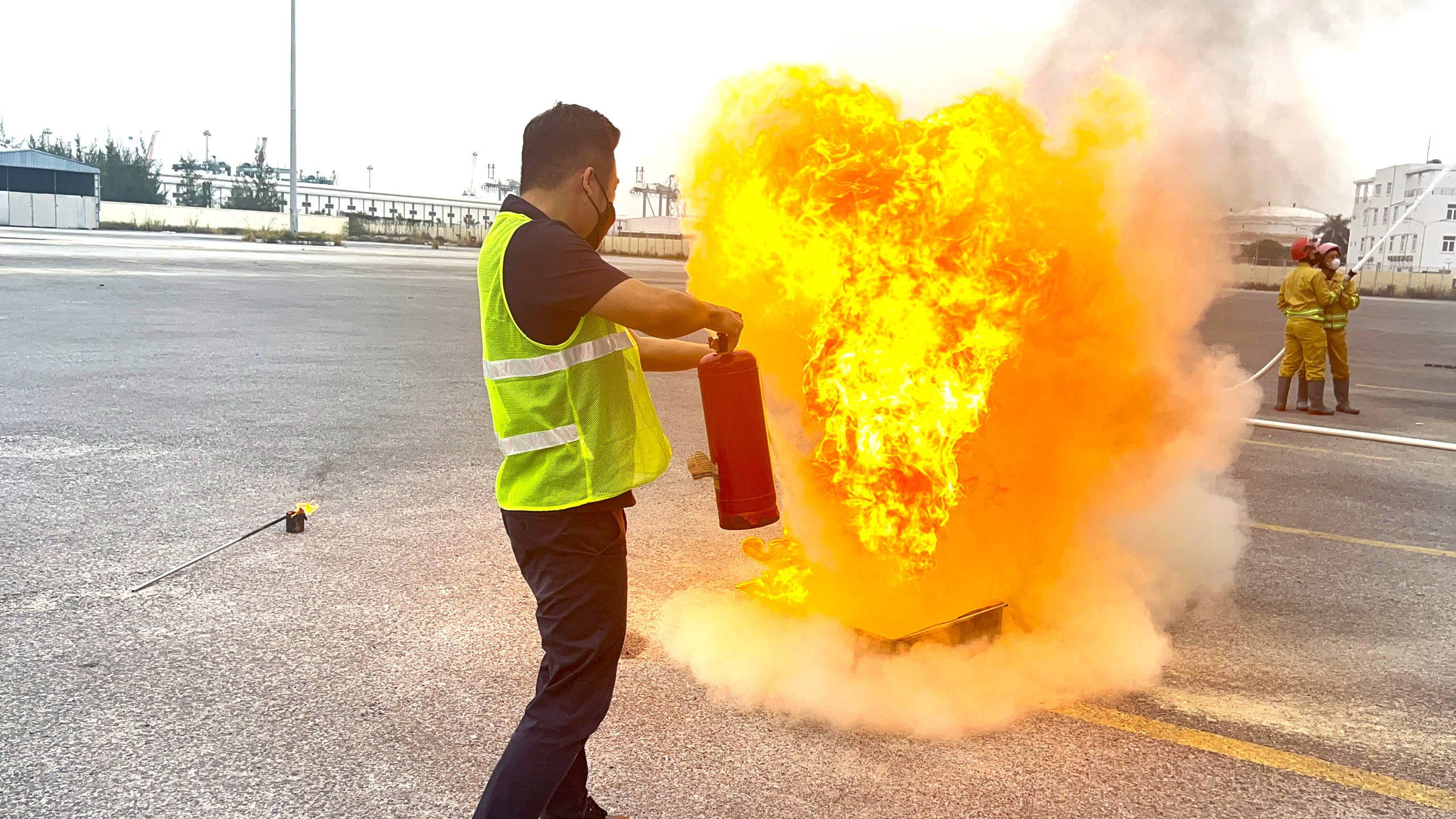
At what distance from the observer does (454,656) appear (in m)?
4.09

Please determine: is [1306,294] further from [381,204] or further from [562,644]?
[381,204]

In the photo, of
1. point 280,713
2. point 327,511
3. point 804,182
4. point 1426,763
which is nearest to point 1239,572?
point 1426,763

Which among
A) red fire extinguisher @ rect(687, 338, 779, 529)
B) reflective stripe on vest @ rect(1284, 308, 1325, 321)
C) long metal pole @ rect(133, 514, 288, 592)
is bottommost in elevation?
long metal pole @ rect(133, 514, 288, 592)

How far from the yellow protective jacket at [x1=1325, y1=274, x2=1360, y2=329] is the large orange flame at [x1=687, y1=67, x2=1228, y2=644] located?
28.7 feet

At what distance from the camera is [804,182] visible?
3.77 metres

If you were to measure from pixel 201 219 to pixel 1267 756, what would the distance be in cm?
7782

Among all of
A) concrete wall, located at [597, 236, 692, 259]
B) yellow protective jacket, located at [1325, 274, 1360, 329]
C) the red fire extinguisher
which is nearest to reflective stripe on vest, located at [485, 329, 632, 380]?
the red fire extinguisher

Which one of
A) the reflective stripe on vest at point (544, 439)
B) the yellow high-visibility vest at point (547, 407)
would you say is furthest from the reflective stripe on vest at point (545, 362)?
Result: the reflective stripe on vest at point (544, 439)

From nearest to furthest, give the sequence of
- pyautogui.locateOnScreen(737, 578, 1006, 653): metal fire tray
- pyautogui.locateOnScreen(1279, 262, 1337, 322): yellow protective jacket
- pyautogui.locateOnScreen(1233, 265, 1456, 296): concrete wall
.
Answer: pyautogui.locateOnScreen(737, 578, 1006, 653): metal fire tray, pyautogui.locateOnScreen(1279, 262, 1337, 322): yellow protective jacket, pyautogui.locateOnScreen(1233, 265, 1456, 296): concrete wall

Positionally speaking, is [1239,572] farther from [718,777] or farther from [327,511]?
[327,511]

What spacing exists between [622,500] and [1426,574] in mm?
5211

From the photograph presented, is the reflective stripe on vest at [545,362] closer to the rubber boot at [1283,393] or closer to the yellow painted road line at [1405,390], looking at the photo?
the rubber boot at [1283,393]

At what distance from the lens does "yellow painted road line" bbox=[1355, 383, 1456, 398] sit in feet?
45.9

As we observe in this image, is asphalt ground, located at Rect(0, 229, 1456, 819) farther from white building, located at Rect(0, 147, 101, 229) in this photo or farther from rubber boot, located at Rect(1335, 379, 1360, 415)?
white building, located at Rect(0, 147, 101, 229)
